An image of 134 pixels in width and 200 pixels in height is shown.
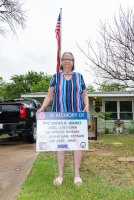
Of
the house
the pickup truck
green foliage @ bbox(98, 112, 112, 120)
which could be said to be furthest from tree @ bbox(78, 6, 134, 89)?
the house

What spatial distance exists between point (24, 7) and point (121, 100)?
24.7 ft

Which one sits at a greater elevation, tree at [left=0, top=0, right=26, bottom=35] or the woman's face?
tree at [left=0, top=0, right=26, bottom=35]

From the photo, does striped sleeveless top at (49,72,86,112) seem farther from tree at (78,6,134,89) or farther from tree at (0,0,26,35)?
tree at (0,0,26,35)

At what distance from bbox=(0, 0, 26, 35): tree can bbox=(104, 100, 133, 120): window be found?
666cm

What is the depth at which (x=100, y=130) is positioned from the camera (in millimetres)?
11852

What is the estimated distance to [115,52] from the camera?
5941 mm

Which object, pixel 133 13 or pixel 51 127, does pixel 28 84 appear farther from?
pixel 51 127

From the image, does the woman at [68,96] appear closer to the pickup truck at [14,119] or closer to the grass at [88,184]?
the grass at [88,184]

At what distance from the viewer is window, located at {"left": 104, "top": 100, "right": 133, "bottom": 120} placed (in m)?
12.1

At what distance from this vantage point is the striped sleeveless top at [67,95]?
2.64 m

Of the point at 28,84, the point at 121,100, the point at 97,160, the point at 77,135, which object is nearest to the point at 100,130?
the point at 121,100

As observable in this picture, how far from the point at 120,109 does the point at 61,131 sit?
33.2 ft

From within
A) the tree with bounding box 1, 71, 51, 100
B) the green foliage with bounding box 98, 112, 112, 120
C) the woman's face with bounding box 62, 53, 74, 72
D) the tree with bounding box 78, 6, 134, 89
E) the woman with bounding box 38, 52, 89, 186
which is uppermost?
the tree with bounding box 1, 71, 51, 100

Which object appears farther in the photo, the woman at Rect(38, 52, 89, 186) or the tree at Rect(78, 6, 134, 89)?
the tree at Rect(78, 6, 134, 89)
